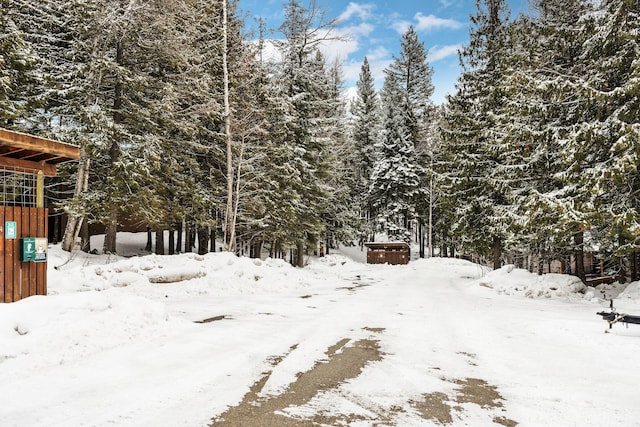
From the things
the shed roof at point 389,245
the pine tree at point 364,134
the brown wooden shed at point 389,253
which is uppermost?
the pine tree at point 364,134

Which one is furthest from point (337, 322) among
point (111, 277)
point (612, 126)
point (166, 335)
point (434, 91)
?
point (434, 91)

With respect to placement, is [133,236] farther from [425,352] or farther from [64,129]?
[425,352]

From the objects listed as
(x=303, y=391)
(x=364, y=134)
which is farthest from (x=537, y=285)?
(x=364, y=134)

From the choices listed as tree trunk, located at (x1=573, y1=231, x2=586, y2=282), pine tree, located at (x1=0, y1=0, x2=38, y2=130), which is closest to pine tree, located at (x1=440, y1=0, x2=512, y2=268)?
tree trunk, located at (x1=573, y1=231, x2=586, y2=282)

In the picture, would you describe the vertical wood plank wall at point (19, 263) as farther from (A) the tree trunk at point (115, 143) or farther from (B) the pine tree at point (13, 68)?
(A) the tree trunk at point (115, 143)

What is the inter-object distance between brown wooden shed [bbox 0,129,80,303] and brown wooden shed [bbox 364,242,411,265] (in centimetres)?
3142

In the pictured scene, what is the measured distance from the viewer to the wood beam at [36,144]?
6.43 m

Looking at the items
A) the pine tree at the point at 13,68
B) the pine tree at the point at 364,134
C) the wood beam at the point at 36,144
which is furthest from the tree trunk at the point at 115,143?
the pine tree at the point at 364,134

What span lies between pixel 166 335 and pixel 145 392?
2471 mm

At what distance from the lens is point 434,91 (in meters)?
43.8

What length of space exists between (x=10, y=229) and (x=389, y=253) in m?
32.5

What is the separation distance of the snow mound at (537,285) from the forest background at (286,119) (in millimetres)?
1235

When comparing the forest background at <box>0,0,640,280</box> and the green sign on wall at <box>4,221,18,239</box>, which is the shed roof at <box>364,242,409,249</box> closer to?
the forest background at <box>0,0,640,280</box>

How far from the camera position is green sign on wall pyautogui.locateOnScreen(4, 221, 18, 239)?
654 cm
